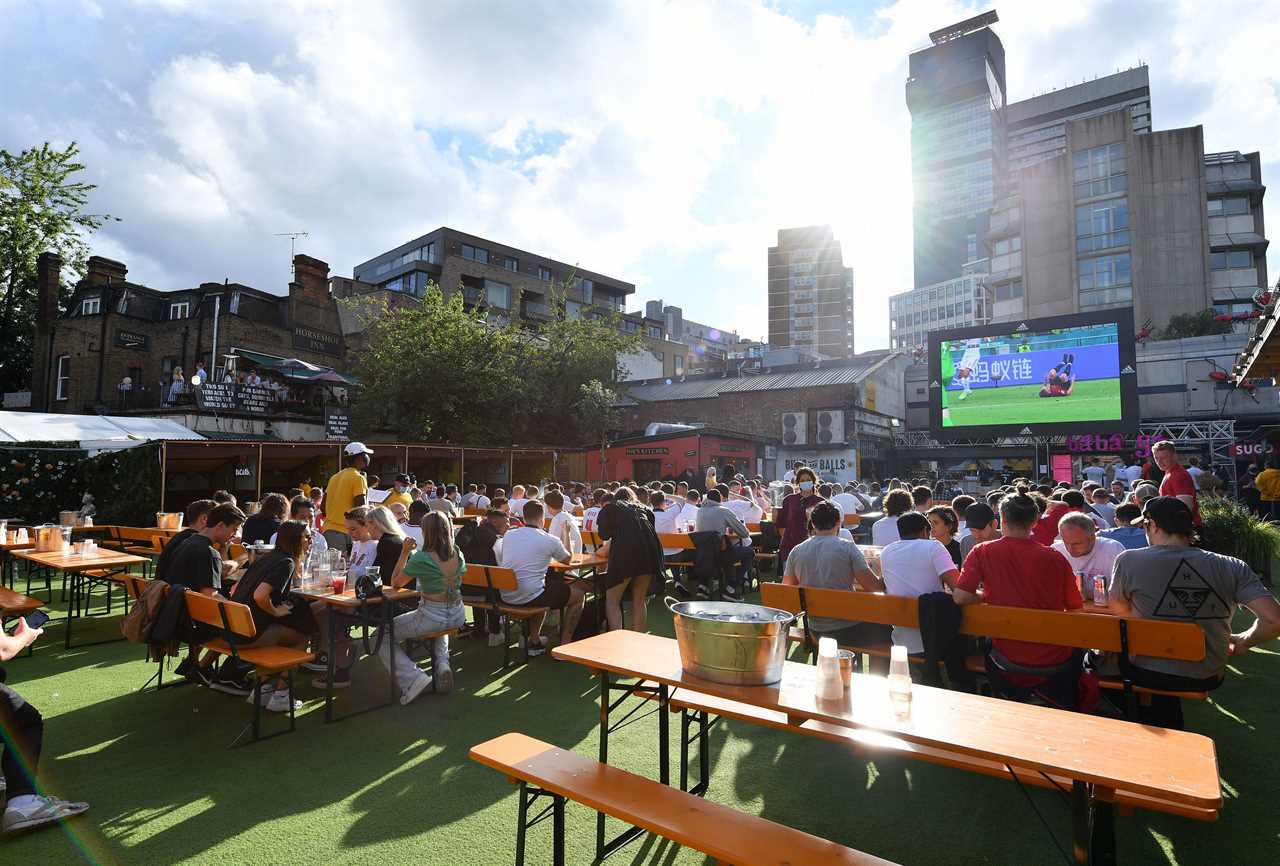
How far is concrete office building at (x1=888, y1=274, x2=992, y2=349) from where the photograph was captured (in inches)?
4245

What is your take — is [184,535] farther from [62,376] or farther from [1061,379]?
[62,376]

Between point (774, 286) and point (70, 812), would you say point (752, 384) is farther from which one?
point (774, 286)

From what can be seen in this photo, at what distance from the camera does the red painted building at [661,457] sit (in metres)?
26.7

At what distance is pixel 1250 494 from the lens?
19031mm

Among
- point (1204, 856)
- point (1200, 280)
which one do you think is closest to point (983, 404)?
point (1204, 856)

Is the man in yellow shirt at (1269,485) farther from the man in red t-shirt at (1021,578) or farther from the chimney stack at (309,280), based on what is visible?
the chimney stack at (309,280)

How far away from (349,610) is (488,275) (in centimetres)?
4338

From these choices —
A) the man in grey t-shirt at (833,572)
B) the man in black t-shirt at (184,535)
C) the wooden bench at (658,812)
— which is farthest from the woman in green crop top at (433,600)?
the man in grey t-shirt at (833,572)

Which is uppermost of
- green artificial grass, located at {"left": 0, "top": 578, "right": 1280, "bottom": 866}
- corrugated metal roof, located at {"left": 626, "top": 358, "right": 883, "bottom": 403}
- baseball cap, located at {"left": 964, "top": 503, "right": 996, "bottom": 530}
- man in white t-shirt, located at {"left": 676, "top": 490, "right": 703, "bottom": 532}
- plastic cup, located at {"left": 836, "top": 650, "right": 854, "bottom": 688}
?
corrugated metal roof, located at {"left": 626, "top": 358, "right": 883, "bottom": 403}

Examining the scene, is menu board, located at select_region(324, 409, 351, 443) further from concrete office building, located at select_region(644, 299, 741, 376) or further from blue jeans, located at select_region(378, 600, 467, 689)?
concrete office building, located at select_region(644, 299, 741, 376)

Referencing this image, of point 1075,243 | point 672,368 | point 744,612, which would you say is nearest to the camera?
point 744,612

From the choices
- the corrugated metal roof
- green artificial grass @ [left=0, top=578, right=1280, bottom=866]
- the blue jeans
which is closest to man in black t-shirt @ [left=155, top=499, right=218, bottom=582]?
green artificial grass @ [left=0, top=578, right=1280, bottom=866]

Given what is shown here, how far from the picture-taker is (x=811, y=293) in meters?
107

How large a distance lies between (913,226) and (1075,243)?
88.8 meters
